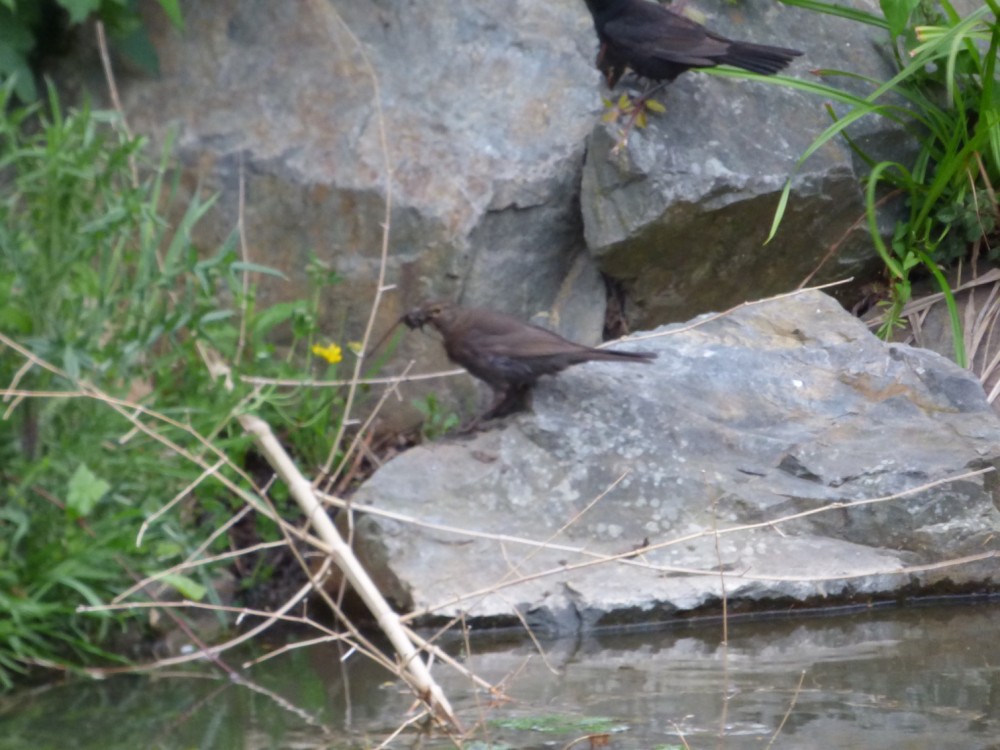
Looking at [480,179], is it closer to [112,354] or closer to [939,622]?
→ [112,354]

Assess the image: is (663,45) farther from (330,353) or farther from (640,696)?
(640,696)

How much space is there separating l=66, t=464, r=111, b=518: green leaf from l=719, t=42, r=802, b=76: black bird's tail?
2.75 meters

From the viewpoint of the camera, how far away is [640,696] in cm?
324

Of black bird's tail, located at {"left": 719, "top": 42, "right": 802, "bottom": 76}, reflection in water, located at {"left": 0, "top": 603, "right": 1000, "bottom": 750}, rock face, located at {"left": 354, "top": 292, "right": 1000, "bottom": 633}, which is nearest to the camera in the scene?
reflection in water, located at {"left": 0, "top": 603, "right": 1000, "bottom": 750}

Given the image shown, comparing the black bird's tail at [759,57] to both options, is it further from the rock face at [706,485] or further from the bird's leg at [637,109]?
the rock face at [706,485]

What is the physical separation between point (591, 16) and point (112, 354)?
2.58 metres

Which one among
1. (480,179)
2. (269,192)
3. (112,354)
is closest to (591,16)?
(480,179)

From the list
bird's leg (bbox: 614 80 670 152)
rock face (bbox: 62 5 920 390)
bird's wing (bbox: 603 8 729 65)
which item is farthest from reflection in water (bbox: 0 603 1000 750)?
bird's wing (bbox: 603 8 729 65)

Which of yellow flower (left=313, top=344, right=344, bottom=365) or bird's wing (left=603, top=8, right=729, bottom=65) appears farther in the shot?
bird's wing (left=603, top=8, right=729, bottom=65)

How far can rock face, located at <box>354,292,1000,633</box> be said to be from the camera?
3.89m

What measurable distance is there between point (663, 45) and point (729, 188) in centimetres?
57

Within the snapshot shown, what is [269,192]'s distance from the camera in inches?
204

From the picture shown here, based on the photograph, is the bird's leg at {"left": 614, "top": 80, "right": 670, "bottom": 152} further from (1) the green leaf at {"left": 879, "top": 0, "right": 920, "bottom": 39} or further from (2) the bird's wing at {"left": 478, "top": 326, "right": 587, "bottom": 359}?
(2) the bird's wing at {"left": 478, "top": 326, "right": 587, "bottom": 359}

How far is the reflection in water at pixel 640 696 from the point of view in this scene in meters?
2.93
